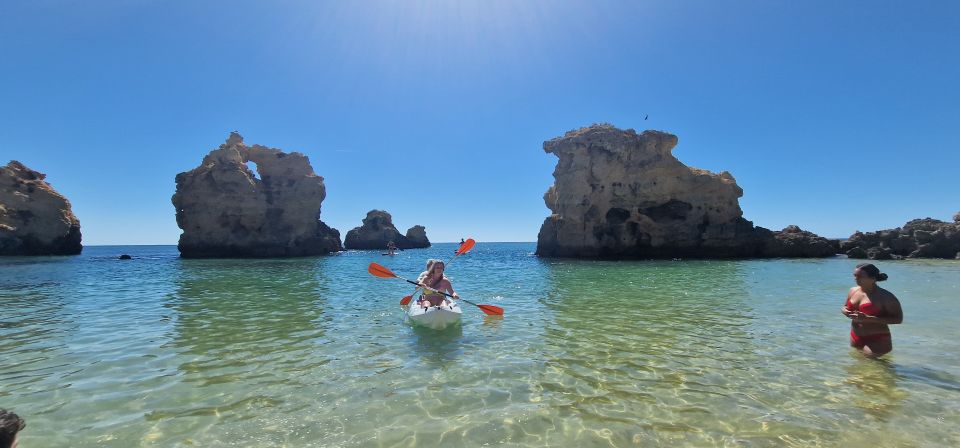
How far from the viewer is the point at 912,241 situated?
42500mm

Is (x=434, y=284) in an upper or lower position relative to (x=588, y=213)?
lower

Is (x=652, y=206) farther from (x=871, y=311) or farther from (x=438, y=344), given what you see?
(x=438, y=344)

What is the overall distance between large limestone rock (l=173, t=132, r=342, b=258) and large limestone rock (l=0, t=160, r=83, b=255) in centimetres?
1663

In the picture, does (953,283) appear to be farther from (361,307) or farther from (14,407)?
(14,407)

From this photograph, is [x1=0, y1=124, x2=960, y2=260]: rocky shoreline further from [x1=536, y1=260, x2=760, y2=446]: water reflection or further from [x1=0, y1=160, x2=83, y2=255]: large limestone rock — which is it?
[x1=536, y1=260, x2=760, y2=446]: water reflection

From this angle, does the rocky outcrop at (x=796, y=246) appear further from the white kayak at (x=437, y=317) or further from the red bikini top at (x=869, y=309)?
the white kayak at (x=437, y=317)

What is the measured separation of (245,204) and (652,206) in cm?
4892

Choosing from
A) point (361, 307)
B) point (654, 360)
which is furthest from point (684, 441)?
point (361, 307)

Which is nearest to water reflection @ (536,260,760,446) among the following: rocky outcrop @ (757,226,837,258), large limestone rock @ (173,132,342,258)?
rocky outcrop @ (757,226,837,258)

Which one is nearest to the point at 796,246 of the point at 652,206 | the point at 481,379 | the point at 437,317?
the point at 652,206

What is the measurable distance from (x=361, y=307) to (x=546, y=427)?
32.6ft

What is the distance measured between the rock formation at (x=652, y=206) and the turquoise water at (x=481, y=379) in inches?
1312

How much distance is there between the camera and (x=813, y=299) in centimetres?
1445

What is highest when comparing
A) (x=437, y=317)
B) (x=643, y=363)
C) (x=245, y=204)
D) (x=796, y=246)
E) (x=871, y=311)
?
(x=245, y=204)
